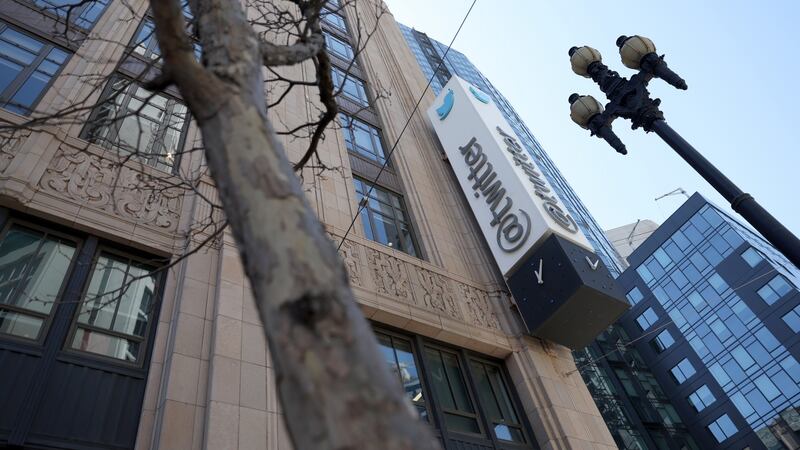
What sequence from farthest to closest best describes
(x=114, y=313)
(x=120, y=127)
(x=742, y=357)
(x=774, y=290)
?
(x=742, y=357) < (x=774, y=290) < (x=120, y=127) < (x=114, y=313)

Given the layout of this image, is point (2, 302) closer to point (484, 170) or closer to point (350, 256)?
point (350, 256)

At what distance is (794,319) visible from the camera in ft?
141

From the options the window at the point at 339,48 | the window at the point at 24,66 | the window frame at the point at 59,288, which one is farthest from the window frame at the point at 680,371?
the window at the point at 24,66

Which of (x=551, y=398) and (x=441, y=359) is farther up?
(x=441, y=359)

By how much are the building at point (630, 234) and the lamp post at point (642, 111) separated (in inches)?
3319

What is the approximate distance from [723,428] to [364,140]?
4524cm

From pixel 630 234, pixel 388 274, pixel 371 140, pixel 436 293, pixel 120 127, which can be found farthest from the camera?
pixel 630 234

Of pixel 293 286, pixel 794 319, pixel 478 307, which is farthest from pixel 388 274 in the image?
pixel 794 319

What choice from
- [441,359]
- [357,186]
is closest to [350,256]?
[441,359]

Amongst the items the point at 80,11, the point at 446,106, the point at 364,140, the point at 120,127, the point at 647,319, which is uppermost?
the point at 647,319

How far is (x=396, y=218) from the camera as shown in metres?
15.4

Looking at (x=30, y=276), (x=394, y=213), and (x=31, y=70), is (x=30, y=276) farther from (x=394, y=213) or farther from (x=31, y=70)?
(x=394, y=213)

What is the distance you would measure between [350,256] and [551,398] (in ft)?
17.5

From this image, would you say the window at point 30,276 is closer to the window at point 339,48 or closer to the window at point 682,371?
the window at point 339,48
